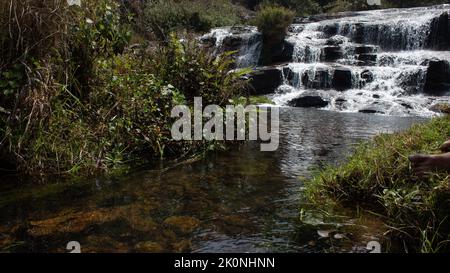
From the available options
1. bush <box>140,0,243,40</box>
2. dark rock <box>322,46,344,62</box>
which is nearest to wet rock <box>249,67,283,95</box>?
dark rock <box>322,46,344,62</box>

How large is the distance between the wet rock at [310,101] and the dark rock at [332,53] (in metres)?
4.10

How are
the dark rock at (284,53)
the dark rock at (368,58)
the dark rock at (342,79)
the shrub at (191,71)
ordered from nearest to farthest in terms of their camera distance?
the shrub at (191,71), the dark rock at (342,79), the dark rock at (368,58), the dark rock at (284,53)

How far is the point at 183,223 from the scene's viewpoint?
124 inches

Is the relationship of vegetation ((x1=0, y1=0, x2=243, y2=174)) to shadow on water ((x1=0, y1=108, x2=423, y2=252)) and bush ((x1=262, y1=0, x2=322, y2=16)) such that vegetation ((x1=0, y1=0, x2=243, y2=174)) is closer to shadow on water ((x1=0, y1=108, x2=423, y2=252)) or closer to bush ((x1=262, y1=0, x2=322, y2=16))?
shadow on water ((x1=0, y1=108, x2=423, y2=252))

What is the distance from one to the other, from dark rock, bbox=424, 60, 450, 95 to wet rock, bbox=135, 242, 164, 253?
14.4m

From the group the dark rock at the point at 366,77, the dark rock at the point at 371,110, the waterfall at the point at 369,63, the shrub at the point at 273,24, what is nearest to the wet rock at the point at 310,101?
the waterfall at the point at 369,63

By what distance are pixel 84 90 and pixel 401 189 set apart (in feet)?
11.1

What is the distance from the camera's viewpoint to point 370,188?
341 cm

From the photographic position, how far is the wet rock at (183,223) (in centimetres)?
305

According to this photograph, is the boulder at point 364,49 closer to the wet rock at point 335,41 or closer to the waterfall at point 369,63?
the waterfall at point 369,63

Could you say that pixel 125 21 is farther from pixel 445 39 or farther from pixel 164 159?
pixel 445 39

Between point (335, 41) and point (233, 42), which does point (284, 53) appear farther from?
point (233, 42)

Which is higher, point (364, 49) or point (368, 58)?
point (364, 49)

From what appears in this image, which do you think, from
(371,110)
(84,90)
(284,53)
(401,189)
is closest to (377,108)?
(371,110)
